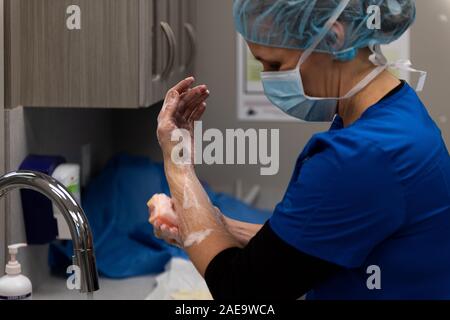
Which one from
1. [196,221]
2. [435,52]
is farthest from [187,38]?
[196,221]

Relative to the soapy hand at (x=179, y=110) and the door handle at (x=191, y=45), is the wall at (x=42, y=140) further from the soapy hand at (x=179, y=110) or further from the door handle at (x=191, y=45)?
the soapy hand at (x=179, y=110)

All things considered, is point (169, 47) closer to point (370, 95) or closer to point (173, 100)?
point (173, 100)

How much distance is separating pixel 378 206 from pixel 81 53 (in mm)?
1032

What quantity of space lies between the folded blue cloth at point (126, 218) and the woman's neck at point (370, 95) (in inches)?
45.5

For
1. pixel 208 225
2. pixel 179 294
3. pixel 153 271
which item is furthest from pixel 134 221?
pixel 208 225

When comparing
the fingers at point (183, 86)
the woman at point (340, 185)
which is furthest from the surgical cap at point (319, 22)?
the fingers at point (183, 86)

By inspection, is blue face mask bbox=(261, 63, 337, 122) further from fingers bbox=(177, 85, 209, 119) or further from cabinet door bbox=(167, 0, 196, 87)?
cabinet door bbox=(167, 0, 196, 87)

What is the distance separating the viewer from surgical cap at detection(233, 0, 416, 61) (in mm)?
1155

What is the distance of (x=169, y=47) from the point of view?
7.14 ft

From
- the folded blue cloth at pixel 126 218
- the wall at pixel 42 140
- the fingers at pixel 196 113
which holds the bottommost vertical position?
the folded blue cloth at pixel 126 218

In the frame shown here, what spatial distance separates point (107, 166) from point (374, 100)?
143 cm

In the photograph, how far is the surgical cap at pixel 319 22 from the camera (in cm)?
116

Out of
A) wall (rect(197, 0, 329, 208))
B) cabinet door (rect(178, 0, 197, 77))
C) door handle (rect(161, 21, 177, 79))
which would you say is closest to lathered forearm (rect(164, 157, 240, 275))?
door handle (rect(161, 21, 177, 79))
